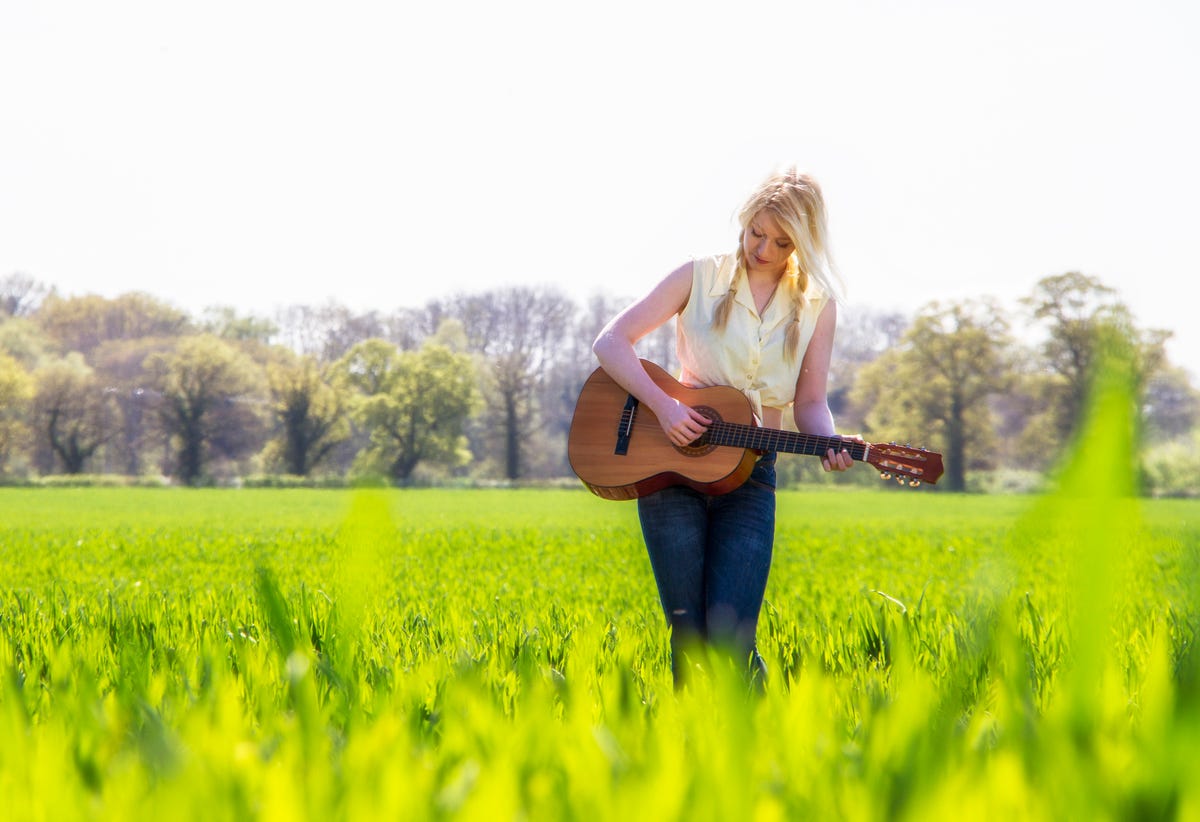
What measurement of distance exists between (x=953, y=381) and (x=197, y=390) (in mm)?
44468

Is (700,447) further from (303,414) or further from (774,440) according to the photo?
(303,414)

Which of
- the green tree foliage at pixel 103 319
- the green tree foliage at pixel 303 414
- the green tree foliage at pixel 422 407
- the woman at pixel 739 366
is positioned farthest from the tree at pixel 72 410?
the woman at pixel 739 366

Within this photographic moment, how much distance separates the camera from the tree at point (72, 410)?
212 feet

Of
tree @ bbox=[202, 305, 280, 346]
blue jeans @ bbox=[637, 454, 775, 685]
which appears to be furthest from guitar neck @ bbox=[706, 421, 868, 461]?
tree @ bbox=[202, 305, 280, 346]

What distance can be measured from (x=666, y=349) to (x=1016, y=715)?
251ft

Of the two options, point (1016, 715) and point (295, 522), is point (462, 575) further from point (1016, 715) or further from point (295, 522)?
point (295, 522)

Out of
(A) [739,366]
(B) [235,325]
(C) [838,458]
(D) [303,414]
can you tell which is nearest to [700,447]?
(A) [739,366]

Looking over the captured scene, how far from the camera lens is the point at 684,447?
407 cm

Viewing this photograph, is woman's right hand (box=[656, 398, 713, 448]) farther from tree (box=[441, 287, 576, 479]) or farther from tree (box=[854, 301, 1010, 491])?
tree (box=[441, 287, 576, 479])

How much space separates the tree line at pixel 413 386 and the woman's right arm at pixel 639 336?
2105 inches

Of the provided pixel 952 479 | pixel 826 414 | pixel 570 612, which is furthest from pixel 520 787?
pixel 952 479

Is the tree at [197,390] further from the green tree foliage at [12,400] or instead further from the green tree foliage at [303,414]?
the green tree foliage at [12,400]

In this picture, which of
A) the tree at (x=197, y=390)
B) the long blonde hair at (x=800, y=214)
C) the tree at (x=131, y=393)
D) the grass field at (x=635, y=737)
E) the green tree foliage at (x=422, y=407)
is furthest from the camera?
the tree at (x=131, y=393)

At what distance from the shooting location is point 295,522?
856 inches
